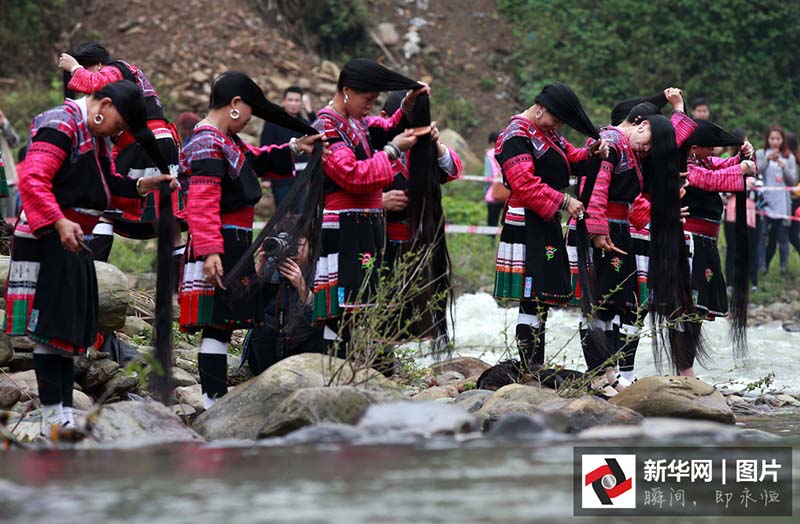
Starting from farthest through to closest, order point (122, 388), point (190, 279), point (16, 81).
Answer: point (16, 81)
point (122, 388)
point (190, 279)

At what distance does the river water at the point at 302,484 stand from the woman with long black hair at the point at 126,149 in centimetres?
245

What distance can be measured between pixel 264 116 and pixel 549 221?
1.80 m

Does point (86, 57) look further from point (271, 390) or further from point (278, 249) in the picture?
point (271, 390)

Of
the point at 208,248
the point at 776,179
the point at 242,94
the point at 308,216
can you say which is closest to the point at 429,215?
the point at 308,216

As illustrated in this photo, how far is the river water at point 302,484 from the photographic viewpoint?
356 cm

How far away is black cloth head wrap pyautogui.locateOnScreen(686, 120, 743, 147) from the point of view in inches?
337

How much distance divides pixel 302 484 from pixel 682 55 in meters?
20.0

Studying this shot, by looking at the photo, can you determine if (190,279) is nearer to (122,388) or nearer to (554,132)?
(122,388)

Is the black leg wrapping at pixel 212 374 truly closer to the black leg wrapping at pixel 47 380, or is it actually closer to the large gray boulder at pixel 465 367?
the black leg wrapping at pixel 47 380

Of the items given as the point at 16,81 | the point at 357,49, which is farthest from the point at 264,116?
the point at 357,49

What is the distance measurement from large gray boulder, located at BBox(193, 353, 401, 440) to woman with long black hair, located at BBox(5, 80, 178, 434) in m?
0.64

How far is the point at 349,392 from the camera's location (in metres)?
5.42

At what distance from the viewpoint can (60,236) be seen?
218 inches

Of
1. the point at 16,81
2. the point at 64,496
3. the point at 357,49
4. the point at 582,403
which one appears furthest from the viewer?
the point at 357,49
